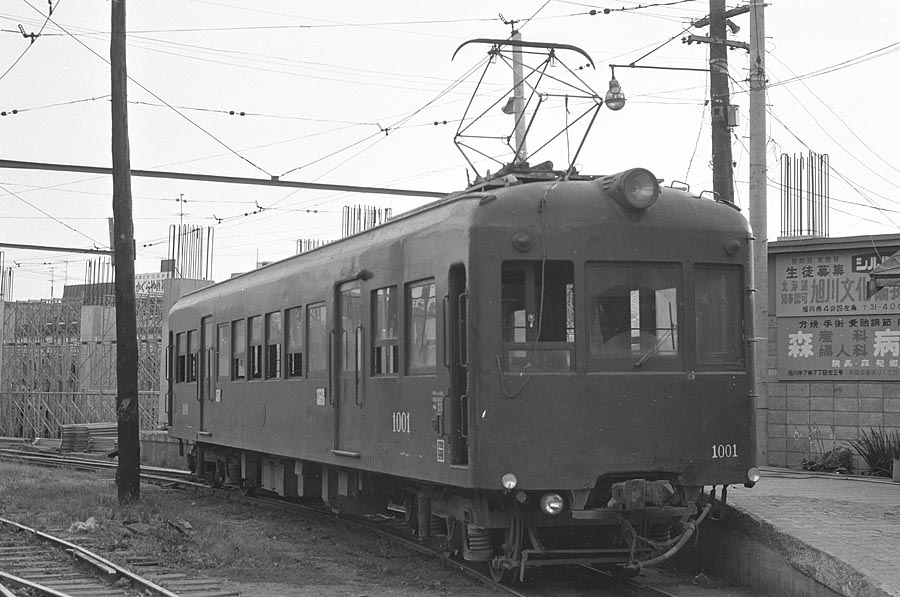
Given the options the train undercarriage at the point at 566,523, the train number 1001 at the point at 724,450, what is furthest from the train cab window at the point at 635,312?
the train undercarriage at the point at 566,523

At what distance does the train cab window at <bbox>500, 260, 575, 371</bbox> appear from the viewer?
919 centimetres

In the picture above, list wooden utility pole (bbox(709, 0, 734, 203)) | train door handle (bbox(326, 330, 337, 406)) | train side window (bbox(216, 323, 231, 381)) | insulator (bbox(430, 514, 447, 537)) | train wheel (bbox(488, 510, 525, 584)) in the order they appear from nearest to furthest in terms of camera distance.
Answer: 1. train wheel (bbox(488, 510, 525, 584))
2. insulator (bbox(430, 514, 447, 537))
3. train door handle (bbox(326, 330, 337, 406))
4. wooden utility pole (bbox(709, 0, 734, 203))
5. train side window (bbox(216, 323, 231, 381))

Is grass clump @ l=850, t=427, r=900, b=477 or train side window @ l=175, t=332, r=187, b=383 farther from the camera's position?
train side window @ l=175, t=332, r=187, b=383

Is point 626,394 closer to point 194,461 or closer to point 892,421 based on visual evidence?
point 892,421

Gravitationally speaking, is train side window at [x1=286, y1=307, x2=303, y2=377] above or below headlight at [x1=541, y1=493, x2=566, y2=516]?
above

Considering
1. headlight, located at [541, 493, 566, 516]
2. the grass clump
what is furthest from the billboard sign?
headlight, located at [541, 493, 566, 516]

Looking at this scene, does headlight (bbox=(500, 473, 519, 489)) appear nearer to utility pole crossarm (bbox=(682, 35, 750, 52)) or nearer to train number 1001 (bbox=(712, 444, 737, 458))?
train number 1001 (bbox=(712, 444, 737, 458))

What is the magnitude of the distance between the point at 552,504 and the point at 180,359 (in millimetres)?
12026

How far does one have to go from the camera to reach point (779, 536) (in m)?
9.65

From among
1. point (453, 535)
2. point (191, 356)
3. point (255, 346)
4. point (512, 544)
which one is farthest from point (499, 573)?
point (191, 356)

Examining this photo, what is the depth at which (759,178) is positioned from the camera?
16.8 m

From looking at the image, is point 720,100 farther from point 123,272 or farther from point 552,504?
point 552,504

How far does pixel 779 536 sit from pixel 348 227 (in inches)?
1071

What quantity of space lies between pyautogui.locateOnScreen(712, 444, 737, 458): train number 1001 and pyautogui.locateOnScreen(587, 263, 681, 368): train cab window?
0.80 metres
